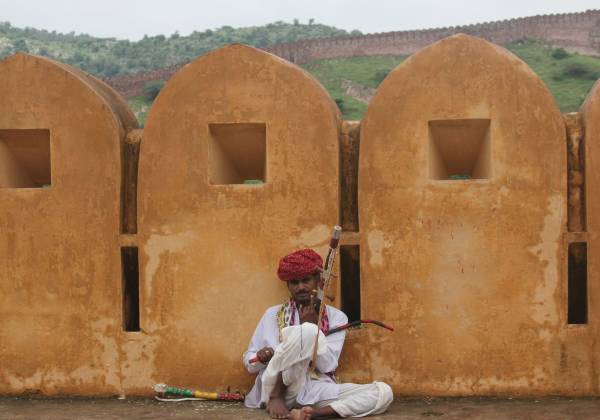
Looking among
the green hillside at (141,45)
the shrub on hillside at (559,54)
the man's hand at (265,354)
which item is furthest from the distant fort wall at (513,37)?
the man's hand at (265,354)

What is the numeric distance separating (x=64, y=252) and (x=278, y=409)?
166 centimetres

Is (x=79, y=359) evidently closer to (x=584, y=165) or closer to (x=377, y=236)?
(x=377, y=236)

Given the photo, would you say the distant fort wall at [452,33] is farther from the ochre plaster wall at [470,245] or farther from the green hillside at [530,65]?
the ochre plaster wall at [470,245]

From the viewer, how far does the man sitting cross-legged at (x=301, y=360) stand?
498cm

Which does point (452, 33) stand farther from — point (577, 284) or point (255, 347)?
point (255, 347)

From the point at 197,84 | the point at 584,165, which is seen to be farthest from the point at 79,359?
the point at 584,165

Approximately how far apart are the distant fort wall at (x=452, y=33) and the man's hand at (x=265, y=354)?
153 ft

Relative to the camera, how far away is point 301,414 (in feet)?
16.0

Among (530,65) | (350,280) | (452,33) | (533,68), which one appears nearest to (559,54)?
(530,65)

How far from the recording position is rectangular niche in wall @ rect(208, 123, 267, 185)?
5691mm

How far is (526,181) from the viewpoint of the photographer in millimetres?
5441

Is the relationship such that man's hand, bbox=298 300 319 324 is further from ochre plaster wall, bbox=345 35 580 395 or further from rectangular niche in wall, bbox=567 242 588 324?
rectangular niche in wall, bbox=567 242 588 324

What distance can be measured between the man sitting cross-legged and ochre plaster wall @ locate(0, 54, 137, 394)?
0.97 meters

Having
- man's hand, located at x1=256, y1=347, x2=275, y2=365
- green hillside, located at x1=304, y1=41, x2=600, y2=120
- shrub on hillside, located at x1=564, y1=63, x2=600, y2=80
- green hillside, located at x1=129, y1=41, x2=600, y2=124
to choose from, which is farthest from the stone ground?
shrub on hillside, located at x1=564, y1=63, x2=600, y2=80
